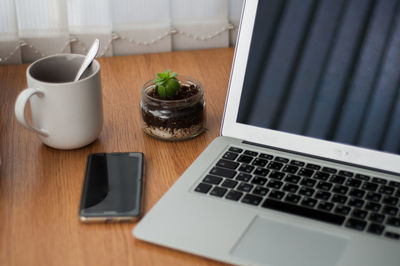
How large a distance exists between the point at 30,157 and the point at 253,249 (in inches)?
17.1

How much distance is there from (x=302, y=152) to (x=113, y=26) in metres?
0.62

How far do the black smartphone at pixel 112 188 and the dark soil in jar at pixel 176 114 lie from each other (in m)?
0.08

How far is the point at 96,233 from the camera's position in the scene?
770 millimetres

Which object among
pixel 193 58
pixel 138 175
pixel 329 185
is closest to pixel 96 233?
pixel 138 175

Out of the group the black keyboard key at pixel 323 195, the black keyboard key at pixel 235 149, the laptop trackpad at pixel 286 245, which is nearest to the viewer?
the laptop trackpad at pixel 286 245

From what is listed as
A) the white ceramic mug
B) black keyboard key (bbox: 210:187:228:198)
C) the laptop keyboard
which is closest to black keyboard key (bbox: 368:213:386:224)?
the laptop keyboard

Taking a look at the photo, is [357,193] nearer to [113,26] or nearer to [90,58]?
[90,58]

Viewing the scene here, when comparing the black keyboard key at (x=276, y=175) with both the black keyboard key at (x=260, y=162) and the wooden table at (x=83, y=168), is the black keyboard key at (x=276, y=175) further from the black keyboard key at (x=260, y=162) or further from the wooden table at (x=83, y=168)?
the wooden table at (x=83, y=168)

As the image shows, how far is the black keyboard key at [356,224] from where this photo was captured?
2.45 feet

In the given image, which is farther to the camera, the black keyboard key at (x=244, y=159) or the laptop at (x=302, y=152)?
the black keyboard key at (x=244, y=159)

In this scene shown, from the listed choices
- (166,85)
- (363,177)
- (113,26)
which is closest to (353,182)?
(363,177)

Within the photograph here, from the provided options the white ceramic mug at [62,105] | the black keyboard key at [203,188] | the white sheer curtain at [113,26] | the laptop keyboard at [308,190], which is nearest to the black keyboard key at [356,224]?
the laptop keyboard at [308,190]

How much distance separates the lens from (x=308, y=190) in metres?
0.81

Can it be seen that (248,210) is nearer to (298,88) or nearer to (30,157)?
(298,88)
